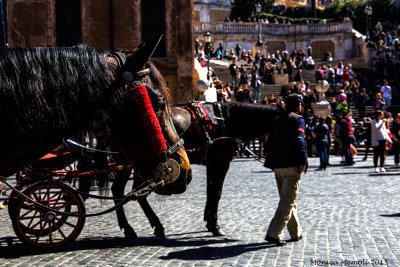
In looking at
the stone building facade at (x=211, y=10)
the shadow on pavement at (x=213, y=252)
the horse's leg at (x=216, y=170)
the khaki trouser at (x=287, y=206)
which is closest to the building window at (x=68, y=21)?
the horse's leg at (x=216, y=170)

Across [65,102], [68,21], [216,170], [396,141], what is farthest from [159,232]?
[68,21]

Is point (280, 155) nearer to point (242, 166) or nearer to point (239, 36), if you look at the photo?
point (242, 166)

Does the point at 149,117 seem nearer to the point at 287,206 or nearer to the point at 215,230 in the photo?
the point at 287,206

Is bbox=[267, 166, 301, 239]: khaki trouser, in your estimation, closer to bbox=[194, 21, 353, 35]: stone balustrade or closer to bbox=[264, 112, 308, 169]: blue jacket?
bbox=[264, 112, 308, 169]: blue jacket

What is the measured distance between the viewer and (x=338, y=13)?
65.3m

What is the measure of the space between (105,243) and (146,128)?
398cm

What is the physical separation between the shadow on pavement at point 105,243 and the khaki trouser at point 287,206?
0.63 metres

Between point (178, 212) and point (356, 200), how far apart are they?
3.41 m

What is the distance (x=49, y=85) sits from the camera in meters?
3.21

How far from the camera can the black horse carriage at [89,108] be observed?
3143 millimetres

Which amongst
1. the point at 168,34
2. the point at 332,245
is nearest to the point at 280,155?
the point at 332,245

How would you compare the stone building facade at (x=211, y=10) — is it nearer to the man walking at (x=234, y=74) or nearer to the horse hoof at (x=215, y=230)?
the man walking at (x=234, y=74)

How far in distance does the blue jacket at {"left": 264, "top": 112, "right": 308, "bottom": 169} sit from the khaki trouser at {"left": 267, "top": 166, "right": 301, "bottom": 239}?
101 mm

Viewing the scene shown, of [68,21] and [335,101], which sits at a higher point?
[68,21]
